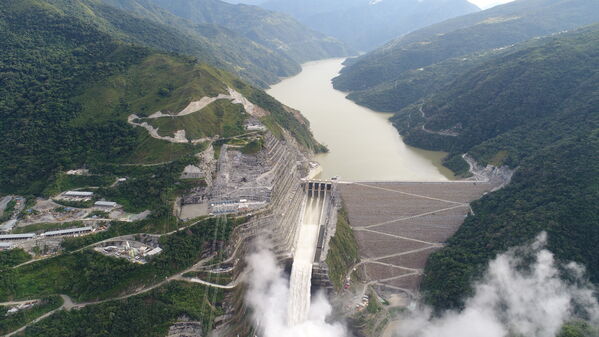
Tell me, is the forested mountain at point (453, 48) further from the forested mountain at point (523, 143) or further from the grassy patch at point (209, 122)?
the grassy patch at point (209, 122)

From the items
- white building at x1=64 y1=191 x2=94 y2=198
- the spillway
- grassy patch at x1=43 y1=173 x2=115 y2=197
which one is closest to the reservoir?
the spillway

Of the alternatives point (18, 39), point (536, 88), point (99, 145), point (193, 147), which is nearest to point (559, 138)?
point (536, 88)

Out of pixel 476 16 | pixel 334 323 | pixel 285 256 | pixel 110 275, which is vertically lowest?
pixel 334 323

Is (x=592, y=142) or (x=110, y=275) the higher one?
(x=592, y=142)

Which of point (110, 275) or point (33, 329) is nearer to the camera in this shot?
point (33, 329)

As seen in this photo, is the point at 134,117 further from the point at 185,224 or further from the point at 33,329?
the point at 33,329

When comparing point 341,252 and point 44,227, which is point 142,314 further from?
point 341,252

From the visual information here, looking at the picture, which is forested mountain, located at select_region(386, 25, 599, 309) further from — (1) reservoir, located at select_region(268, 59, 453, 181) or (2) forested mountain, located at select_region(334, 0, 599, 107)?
(2) forested mountain, located at select_region(334, 0, 599, 107)
